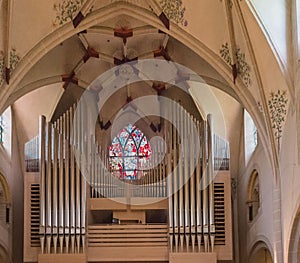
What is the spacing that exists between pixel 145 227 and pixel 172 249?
787 millimetres

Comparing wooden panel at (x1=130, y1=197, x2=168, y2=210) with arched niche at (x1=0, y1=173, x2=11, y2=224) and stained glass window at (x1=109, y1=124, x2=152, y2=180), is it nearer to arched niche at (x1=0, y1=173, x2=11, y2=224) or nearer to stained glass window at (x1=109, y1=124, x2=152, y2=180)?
stained glass window at (x1=109, y1=124, x2=152, y2=180)

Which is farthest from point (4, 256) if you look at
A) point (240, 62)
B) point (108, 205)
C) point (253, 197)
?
point (240, 62)

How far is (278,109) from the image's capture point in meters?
16.2

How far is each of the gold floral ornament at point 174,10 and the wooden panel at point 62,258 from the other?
5.44m

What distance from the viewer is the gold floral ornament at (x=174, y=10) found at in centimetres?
1681

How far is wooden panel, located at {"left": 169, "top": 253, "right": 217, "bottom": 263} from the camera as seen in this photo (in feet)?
59.2

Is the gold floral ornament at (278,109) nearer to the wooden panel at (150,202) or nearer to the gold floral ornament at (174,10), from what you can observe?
the gold floral ornament at (174,10)

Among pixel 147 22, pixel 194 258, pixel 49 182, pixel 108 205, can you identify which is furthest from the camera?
pixel 108 205

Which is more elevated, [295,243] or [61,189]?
[61,189]

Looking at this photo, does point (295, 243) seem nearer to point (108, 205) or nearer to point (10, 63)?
point (108, 205)

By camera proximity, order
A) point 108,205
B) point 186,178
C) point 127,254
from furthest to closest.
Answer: point 108,205 < point 186,178 < point 127,254

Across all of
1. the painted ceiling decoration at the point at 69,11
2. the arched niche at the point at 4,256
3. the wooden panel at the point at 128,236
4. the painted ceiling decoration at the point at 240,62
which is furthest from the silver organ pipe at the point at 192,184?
the arched niche at the point at 4,256

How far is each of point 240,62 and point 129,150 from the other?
18.3 ft

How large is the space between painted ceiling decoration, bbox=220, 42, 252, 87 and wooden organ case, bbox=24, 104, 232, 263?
2.10m
